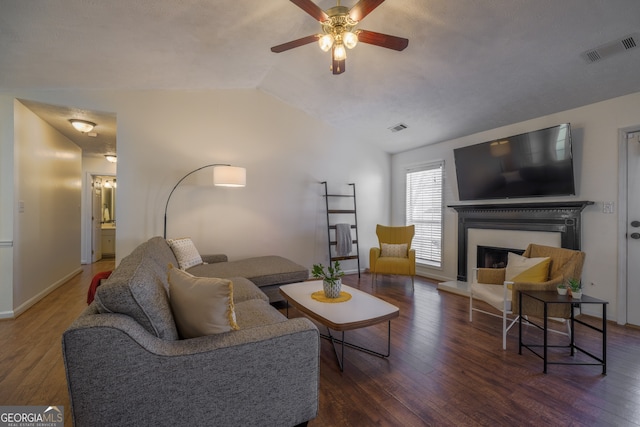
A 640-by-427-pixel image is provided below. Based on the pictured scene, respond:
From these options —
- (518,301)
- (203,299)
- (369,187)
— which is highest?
(369,187)

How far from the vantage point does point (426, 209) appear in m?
4.96

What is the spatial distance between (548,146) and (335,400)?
348 cm

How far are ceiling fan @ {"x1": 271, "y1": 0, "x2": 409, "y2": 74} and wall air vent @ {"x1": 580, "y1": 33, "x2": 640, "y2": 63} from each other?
1.72 meters

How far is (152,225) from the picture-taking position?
3.65 metres

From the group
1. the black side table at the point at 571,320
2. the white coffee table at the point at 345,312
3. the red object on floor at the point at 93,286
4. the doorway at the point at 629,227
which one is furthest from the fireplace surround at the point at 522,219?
the red object on floor at the point at 93,286

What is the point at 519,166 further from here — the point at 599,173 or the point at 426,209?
the point at 426,209

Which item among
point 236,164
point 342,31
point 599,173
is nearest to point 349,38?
point 342,31

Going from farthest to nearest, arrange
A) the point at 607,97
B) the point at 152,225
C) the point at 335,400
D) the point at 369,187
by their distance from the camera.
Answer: the point at 369,187
the point at 152,225
the point at 607,97
the point at 335,400

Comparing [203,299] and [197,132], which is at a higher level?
[197,132]

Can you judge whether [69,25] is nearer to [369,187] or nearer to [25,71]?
[25,71]

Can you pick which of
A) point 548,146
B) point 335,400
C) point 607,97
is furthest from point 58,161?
point 607,97

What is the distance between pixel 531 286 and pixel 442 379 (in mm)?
1127

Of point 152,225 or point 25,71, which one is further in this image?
point 152,225

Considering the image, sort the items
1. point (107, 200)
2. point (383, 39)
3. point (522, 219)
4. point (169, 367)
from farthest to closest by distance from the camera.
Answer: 1. point (107, 200)
2. point (522, 219)
3. point (383, 39)
4. point (169, 367)
